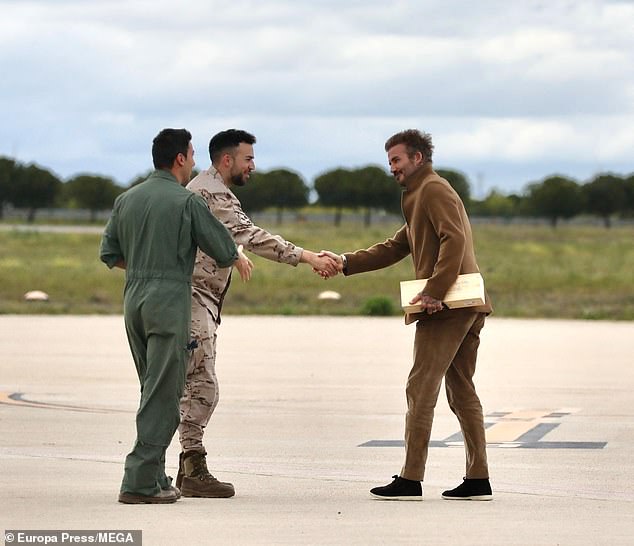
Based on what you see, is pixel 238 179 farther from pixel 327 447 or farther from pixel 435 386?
pixel 327 447

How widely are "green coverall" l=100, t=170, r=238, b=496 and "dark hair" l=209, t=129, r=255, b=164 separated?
0.87 metres

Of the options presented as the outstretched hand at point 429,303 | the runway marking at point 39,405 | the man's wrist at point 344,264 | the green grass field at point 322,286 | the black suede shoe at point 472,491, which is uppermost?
the man's wrist at point 344,264

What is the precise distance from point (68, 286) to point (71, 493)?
37888 mm

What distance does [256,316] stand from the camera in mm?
35250

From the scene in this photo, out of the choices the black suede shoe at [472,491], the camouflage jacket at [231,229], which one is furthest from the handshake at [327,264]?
the black suede shoe at [472,491]

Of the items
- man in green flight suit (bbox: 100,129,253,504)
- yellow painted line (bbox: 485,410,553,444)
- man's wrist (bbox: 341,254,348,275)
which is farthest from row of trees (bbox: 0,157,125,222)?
man in green flight suit (bbox: 100,129,253,504)

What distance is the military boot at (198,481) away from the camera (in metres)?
10.1

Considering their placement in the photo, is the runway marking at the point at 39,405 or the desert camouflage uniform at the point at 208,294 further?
the runway marking at the point at 39,405

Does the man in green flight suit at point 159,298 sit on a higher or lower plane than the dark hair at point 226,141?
lower

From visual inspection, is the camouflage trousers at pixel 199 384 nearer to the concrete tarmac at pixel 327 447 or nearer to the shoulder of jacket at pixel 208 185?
the concrete tarmac at pixel 327 447

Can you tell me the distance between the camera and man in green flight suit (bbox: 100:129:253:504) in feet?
31.4

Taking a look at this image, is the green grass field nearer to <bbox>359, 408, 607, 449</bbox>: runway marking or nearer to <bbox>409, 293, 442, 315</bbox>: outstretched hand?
<bbox>359, 408, 607, 449</bbox>: runway marking

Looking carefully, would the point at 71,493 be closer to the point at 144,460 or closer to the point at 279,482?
the point at 144,460

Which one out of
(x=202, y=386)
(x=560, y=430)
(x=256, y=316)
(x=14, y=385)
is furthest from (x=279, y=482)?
(x=256, y=316)
